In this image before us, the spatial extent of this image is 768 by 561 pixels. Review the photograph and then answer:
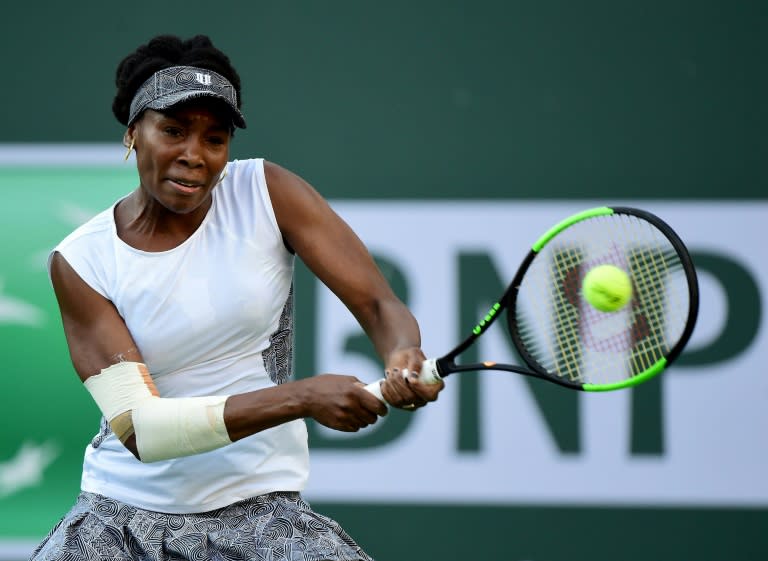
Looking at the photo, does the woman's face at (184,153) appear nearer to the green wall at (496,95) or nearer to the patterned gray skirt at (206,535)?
the patterned gray skirt at (206,535)

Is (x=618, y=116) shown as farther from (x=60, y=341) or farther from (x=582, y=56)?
(x=60, y=341)

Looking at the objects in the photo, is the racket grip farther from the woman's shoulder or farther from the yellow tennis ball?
the woman's shoulder

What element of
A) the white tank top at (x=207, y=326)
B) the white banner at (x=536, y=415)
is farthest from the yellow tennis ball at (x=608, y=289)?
the white banner at (x=536, y=415)

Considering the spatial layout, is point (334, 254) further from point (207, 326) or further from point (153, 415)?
point (153, 415)

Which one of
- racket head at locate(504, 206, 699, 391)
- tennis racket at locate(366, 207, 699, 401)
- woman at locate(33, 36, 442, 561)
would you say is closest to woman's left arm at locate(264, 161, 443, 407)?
woman at locate(33, 36, 442, 561)

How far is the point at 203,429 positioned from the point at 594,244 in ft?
5.16

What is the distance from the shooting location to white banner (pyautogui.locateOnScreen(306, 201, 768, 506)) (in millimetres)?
3916

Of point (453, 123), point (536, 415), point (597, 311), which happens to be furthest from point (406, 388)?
point (453, 123)

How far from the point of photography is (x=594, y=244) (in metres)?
3.59

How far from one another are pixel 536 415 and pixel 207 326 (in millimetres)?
1694

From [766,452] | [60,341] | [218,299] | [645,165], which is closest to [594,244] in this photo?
[645,165]

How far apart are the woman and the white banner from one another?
1408mm

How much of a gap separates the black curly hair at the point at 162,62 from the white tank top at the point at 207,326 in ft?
0.77

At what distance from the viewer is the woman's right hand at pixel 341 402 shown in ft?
7.61
